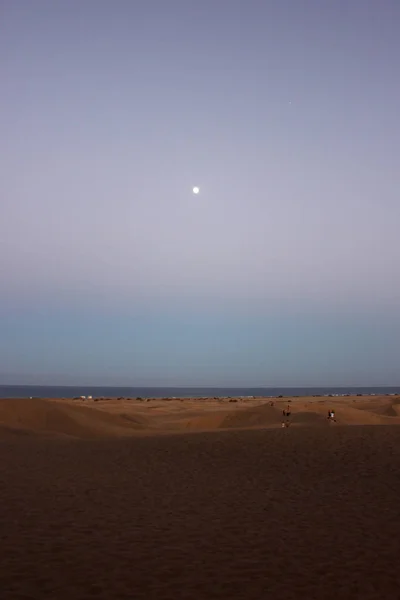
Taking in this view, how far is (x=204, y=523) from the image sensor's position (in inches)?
492

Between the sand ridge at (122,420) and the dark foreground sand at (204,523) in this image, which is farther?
the sand ridge at (122,420)

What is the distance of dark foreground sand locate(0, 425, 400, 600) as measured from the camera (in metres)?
8.71

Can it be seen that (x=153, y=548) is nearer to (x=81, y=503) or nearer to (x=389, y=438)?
(x=81, y=503)

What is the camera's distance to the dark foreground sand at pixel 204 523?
8.71 meters

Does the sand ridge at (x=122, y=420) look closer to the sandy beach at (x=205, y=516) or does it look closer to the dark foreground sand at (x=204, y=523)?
the sandy beach at (x=205, y=516)

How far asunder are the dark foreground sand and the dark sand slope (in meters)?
10.1

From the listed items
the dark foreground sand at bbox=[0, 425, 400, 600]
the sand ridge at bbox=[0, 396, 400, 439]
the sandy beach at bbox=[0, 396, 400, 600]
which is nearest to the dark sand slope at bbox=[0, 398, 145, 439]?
the sand ridge at bbox=[0, 396, 400, 439]

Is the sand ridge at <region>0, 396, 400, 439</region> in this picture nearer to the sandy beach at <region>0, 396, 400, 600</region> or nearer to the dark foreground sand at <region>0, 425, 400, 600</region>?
the sandy beach at <region>0, 396, 400, 600</region>

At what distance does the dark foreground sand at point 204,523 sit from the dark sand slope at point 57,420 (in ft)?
33.0

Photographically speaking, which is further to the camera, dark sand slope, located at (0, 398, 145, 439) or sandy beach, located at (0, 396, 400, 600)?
dark sand slope, located at (0, 398, 145, 439)

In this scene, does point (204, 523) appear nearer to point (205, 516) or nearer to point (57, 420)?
point (205, 516)

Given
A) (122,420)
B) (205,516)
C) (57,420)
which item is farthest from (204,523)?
(122,420)

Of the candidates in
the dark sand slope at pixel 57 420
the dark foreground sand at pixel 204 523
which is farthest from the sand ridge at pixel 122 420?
the dark foreground sand at pixel 204 523

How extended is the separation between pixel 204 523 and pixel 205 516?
27.8 inches
